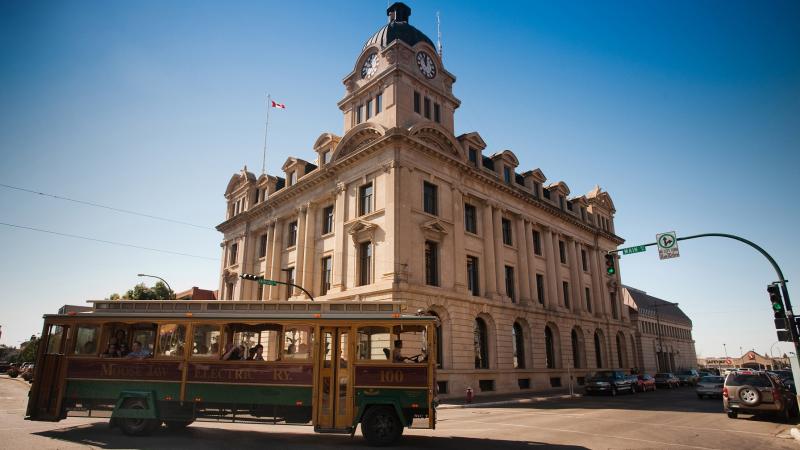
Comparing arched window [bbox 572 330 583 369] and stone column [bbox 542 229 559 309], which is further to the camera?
arched window [bbox 572 330 583 369]

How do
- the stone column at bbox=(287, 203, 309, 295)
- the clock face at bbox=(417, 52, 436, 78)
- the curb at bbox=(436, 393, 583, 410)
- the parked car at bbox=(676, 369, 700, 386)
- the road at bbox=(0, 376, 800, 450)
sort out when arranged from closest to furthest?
the road at bbox=(0, 376, 800, 450) → the curb at bbox=(436, 393, 583, 410) → the clock face at bbox=(417, 52, 436, 78) → the stone column at bbox=(287, 203, 309, 295) → the parked car at bbox=(676, 369, 700, 386)

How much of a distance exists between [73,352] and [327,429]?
24.3 feet

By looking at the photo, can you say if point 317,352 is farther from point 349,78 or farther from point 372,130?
point 349,78

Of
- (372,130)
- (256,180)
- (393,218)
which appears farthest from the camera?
(256,180)

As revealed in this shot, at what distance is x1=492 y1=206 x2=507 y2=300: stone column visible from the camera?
3467cm

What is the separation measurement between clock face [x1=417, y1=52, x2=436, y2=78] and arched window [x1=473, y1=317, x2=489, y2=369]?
19.2m

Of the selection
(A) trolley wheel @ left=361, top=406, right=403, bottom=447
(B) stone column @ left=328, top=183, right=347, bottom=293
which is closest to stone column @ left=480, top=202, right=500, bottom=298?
(B) stone column @ left=328, top=183, right=347, bottom=293

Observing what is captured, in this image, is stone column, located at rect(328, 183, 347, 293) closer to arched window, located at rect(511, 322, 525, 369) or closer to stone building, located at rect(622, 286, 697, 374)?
arched window, located at rect(511, 322, 525, 369)

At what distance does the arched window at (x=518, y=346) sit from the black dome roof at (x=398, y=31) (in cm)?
2362

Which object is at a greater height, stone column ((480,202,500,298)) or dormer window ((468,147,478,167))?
dormer window ((468,147,478,167))

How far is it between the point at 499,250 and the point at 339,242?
12.5 meters

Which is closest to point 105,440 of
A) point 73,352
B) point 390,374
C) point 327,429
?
point 73,352

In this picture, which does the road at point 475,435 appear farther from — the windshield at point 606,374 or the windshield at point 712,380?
the windshield at point 606,374

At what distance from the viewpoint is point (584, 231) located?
49.1 metres
